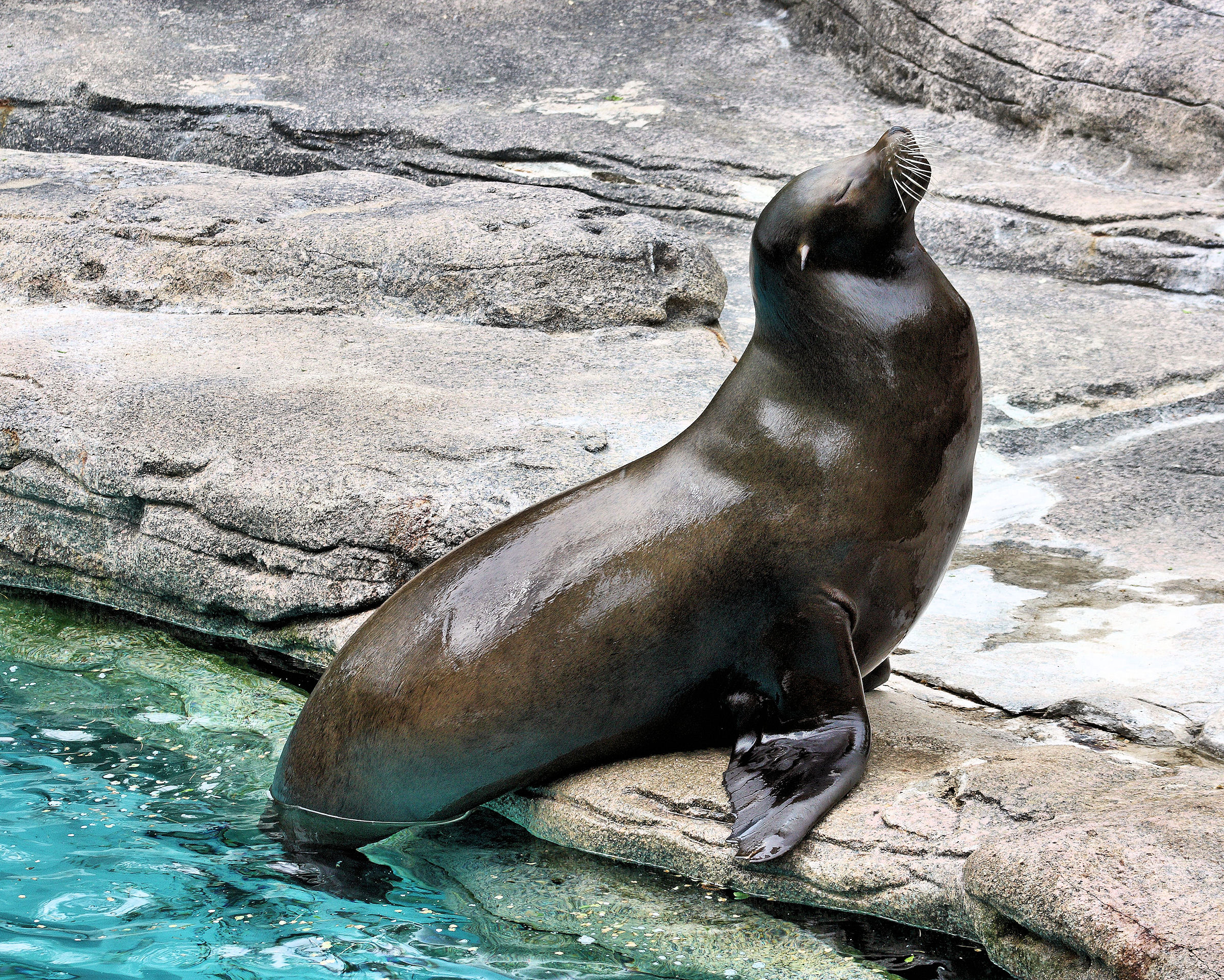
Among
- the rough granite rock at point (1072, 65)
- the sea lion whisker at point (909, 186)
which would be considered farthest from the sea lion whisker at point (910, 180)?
the rough granite rock at point (1072, 65)

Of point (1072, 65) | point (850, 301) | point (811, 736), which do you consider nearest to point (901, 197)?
point (850, 301)

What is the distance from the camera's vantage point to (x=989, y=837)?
270cm

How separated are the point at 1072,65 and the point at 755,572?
23.1 ft

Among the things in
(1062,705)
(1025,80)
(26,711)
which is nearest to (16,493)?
(26,711)

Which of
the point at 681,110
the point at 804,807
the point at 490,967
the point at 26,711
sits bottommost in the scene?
the point at 26,711

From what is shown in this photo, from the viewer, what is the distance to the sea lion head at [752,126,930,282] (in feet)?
9.90

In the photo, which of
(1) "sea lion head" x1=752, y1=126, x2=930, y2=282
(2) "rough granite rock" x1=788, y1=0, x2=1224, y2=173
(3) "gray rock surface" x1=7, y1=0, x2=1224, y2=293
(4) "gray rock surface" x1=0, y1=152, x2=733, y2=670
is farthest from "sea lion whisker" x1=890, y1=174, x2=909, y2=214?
(2) "rough granite rock" x1=788, y1=0, x2=1224, y2=173

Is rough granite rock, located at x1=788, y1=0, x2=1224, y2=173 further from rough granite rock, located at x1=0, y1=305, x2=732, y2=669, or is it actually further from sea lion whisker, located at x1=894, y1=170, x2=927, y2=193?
sea lion whisker, located at x1=894, y1=170, x2=927, y2=193

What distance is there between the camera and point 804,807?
287 cm

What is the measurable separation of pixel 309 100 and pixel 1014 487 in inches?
255

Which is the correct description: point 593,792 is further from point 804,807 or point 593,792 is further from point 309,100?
point 309,100

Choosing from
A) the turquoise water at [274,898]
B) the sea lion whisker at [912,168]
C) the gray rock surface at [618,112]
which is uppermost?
the sea lion whisker at [912,168]

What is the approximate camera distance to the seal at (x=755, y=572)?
3021 mm

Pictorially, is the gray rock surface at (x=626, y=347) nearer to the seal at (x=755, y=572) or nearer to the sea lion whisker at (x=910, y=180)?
the seal at (x=755, y=572)
